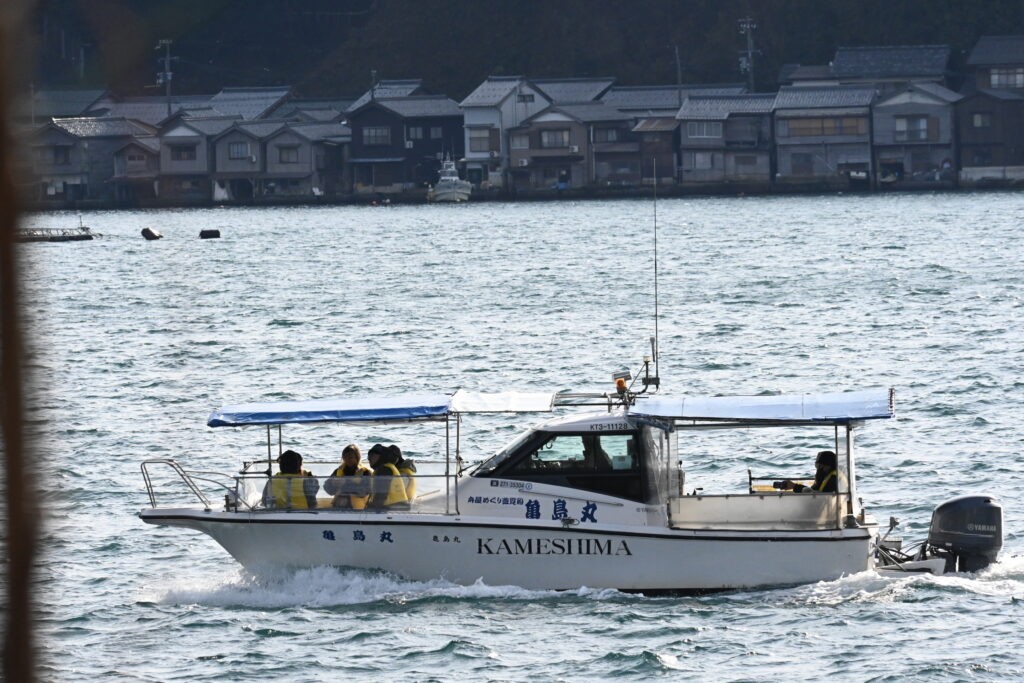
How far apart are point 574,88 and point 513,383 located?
88.5 metres

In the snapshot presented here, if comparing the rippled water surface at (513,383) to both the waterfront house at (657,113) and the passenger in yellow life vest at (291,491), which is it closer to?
the passenger in yellow life vest at (291,491)

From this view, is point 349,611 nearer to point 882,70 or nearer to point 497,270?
point 497,270

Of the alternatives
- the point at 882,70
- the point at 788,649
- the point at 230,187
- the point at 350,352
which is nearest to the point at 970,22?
the point at 882,70

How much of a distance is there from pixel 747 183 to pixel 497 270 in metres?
47.1

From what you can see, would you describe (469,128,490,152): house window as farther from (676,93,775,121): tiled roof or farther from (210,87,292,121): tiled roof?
(210,87,292,121): tiled roof

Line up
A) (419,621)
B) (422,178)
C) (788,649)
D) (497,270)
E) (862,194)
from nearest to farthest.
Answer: (788,649) → (419,621) → (497,270) → (862,194) → (422,178)

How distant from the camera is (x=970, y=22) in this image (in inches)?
4948

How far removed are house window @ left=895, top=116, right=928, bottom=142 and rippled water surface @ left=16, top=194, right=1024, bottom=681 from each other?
796 cm

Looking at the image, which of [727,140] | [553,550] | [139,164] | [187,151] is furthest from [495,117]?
[553,550]

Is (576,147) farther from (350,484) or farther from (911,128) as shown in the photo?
(350,484)

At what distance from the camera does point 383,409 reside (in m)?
15.7

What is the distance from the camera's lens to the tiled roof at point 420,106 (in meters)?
119

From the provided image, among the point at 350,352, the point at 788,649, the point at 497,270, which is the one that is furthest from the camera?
the point at 497,270

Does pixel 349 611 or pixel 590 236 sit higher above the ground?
pixel 590 236
